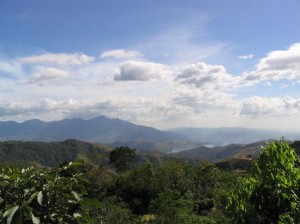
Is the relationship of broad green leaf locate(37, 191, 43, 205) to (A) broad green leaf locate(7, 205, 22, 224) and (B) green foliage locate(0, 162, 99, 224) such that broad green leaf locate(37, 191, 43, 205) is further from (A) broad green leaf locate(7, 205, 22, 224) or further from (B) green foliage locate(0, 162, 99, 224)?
(A) broad green leaf locate(7, 205, 22, 224)

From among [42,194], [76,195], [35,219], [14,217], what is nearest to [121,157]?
[76,195]

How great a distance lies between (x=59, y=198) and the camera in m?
4.37

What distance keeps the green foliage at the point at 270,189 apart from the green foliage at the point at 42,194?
469 cm

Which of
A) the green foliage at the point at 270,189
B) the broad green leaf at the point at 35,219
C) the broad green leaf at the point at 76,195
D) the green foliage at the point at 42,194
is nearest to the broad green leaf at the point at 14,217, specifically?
the green foliage at the point at 42,194

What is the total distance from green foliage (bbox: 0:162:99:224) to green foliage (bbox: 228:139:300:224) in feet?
15.4

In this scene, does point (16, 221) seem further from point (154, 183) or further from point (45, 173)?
point (154, 183)

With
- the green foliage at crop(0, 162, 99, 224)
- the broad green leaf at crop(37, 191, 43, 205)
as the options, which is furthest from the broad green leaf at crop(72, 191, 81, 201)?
the broad green leaf at crop(37, 191, 43, 205)

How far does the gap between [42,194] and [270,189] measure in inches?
227

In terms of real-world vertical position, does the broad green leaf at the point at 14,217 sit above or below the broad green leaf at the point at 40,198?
below

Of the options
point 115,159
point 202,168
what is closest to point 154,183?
point 202,168

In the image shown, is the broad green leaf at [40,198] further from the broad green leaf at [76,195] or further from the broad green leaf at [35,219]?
the broad green leaf at [76,195]

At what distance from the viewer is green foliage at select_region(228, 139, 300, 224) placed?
25.3 feet

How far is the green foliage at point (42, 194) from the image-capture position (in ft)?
12.9

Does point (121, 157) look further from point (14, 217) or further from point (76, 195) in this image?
point (14, 217)
